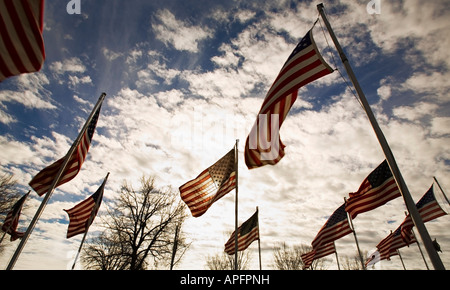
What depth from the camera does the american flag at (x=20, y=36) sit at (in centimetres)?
394

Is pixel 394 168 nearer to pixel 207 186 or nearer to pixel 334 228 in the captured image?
pixel 207 186

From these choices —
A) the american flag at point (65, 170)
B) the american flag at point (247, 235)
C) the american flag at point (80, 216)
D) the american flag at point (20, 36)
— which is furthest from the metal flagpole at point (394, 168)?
the american flag at point (80, 216)

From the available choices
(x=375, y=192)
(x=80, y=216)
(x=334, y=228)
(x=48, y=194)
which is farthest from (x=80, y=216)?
(x=334, y=228)

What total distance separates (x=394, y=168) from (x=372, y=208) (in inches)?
262

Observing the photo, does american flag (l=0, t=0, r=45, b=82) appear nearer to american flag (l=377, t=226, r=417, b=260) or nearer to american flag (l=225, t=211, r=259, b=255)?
american flag (l=225, t=211, r=259, b=255)

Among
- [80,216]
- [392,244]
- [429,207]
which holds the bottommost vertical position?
[80,216]

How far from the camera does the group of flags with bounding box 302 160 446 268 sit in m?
9.45

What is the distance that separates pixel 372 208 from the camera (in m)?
9.38

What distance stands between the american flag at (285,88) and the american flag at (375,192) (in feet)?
16.3

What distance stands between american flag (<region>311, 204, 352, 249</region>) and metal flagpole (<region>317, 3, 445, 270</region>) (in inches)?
492

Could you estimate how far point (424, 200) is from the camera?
45.5 ft

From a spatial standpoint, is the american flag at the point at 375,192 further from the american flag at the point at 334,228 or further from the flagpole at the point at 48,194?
the flagpole at the point at 48,194
